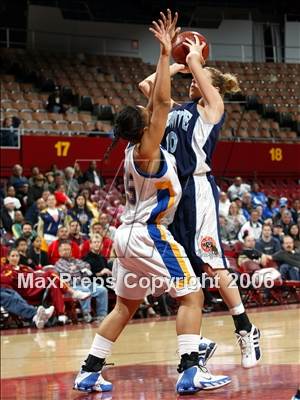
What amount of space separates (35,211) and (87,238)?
129cm

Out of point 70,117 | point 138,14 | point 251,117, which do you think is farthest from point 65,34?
point 251,117

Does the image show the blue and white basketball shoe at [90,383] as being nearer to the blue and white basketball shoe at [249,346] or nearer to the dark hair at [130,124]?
the blue and white basketball shoe at [249,346]

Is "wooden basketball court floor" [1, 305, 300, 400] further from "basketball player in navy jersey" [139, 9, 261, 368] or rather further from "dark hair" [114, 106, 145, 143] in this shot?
"dark hair" [114, 106, 145, 143]

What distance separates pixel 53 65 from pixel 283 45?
9834mm

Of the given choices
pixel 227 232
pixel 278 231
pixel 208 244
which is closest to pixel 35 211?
pixel 227 232

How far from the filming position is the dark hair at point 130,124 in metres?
4.81

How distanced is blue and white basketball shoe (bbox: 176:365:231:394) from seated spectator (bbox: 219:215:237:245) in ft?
20.1

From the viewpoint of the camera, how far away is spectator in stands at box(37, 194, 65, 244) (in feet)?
36.9

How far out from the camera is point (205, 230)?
16.6 feet

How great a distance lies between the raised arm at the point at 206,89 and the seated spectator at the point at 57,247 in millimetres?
5465

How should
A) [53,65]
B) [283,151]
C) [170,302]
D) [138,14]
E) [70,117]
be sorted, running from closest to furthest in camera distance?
1. [283,151]
2. [170,302]
3. [70,117]
4. [53,65]
5. [138,14]

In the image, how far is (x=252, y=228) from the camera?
36.1ft

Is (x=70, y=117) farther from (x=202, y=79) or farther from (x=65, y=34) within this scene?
(x=202, y=79)

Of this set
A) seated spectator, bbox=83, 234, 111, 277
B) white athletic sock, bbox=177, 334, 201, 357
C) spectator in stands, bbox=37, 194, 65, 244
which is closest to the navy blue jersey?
white athletic sock, bbox=177, 334, 201, 357
